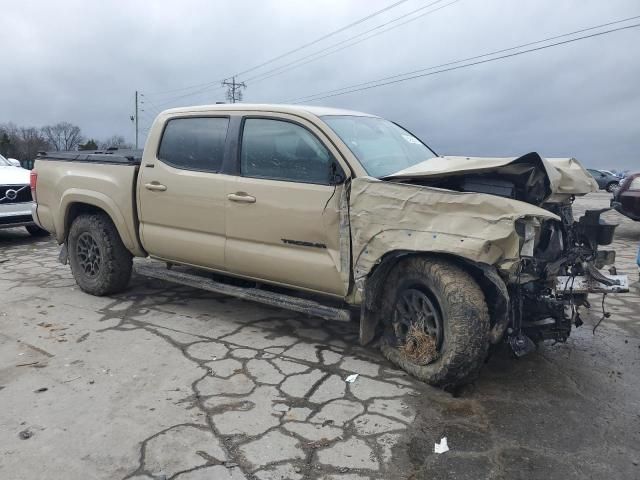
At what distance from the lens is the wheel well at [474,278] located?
3.36m

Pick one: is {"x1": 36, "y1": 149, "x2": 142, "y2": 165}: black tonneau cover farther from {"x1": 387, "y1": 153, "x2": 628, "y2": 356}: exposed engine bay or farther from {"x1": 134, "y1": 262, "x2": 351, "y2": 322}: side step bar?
{"x1": 387, "y1": 153, "x2": 628, "y2": 356}: exposed engine bay

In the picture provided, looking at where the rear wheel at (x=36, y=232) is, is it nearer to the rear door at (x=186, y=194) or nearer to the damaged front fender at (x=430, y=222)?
the rear door at (x=186, y=194)

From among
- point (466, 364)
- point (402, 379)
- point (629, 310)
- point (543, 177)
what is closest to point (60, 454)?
point (402, 379)

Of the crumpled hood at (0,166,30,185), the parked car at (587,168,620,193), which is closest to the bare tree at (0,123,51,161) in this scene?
the crumpled hood at (0,166,30,185)

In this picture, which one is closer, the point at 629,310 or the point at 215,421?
the point at 215,421

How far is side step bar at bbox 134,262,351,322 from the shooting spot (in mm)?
4071

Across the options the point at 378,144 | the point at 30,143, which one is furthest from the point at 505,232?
the point at 30,143

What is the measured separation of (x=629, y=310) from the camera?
5.57 metres

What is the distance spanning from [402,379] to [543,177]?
167cm

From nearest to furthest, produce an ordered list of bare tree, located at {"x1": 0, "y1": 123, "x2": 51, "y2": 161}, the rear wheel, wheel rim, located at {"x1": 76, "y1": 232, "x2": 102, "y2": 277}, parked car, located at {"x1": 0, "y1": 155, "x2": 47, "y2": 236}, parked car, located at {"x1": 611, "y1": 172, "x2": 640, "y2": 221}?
wheel rim, located at {"x1": 76, "y1": 232, "x2": 102, "y2": 277}, parked car, located at {"x1": 0, "y1": 155, "x2": 47, "y2": 236}, the rear wheel, parked car, located at {"x1": 611, "y1": 172, "x2": 640, "y2": 221}, bare tree, located at {"x1": 0, "y1": 123, "x2": 51, "y2": 161}

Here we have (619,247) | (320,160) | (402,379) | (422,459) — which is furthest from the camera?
(619,247)

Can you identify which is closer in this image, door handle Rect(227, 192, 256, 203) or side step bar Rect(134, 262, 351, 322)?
side step bar Rect(134, 262, 351, 322)

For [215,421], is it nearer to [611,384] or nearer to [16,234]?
[611,384]

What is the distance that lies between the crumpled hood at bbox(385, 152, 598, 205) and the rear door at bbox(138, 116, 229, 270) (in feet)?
5.47
